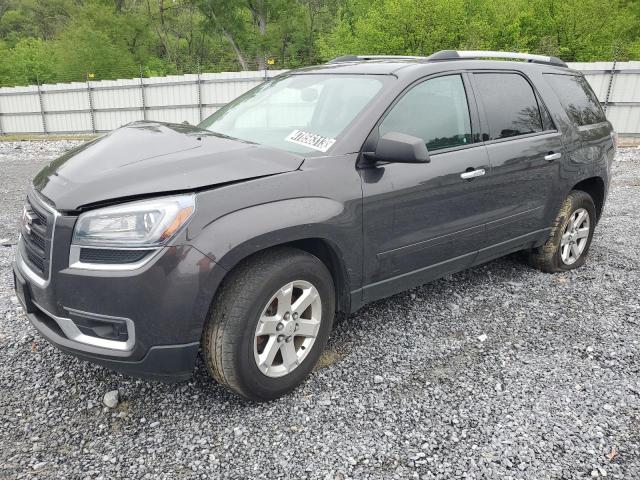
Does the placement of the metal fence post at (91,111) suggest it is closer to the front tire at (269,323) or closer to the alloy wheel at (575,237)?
the alloy wheel at (575,237)

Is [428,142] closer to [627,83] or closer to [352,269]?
[352,269]

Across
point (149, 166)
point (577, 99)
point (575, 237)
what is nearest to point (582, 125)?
point (577, 99)

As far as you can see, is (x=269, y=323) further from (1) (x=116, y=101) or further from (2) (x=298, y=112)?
(1) (x=116, y=101)

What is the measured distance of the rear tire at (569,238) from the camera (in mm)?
4324

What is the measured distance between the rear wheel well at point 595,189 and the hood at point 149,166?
322 cm

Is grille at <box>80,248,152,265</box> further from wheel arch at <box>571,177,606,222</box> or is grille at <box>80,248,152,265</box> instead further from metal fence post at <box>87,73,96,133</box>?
metal fence post at <box>87,73,96,133</box>

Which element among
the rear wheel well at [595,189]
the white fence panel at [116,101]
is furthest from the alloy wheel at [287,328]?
the white fence panel at [116,101]

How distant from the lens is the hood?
2.28m

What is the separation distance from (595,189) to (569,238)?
0.63 m

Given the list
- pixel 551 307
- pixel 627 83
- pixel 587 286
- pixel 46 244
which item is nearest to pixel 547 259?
pixel 587 286

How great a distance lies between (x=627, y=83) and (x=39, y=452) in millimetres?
18562

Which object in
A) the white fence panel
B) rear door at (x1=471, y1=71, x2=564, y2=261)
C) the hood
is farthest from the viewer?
the white fence panel

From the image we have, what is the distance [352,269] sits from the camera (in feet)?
9.30

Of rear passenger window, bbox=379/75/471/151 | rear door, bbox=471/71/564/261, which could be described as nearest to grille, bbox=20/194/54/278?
rear passenger window, bbox=379/75/471/151
